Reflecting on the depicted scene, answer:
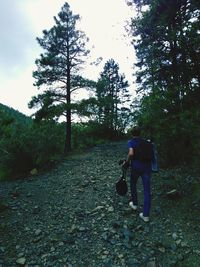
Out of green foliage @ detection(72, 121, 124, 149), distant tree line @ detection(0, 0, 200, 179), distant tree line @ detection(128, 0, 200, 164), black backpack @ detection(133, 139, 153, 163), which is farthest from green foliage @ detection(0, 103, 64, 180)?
green foliage @ detection(72, 121, 124, 149)

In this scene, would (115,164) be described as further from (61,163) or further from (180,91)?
(180,91)

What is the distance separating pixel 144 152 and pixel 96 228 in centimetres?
235

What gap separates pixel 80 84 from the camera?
20.7m

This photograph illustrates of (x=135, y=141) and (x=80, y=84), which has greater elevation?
(x=80, y=84)

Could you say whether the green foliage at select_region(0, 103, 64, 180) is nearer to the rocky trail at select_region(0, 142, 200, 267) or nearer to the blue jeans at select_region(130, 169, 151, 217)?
the rocky trail at select_region(0, 142, 200, 267)

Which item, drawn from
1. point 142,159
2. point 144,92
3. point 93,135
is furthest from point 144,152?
point 93,135

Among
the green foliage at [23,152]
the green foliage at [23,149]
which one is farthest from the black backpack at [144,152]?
the green foliage at [23,152]

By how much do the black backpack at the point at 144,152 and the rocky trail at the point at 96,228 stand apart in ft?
5.25

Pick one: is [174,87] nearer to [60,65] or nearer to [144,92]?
[144,92]

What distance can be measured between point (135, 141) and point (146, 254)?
2.92m

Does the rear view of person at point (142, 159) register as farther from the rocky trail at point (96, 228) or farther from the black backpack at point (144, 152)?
the rocky trail at point (96, 228)

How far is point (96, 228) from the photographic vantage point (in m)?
6.54

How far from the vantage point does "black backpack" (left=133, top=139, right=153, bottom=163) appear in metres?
6.91

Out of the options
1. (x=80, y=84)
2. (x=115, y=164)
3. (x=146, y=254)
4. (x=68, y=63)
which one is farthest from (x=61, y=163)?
(x=146, y=254)
